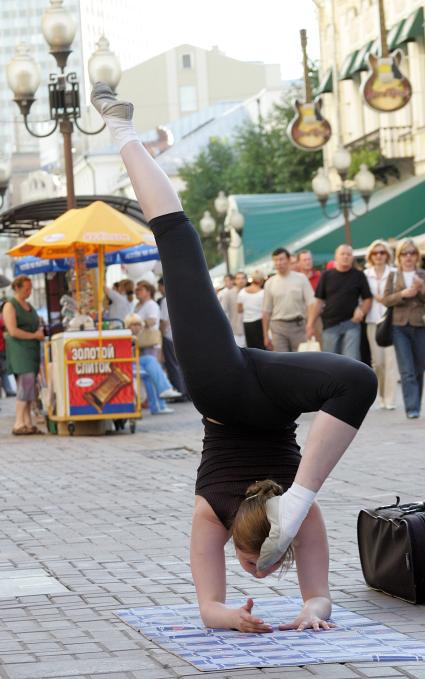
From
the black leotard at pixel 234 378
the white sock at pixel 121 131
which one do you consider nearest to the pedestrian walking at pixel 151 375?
the white sock at pixel 121 131

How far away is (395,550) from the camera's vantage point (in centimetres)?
675

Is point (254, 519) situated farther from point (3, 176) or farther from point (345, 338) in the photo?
point (3, 176)

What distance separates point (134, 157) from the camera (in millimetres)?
6500

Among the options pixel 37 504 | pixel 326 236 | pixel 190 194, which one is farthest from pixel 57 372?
pixel 190 194

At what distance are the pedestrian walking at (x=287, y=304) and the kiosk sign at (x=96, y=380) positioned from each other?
2.09 m

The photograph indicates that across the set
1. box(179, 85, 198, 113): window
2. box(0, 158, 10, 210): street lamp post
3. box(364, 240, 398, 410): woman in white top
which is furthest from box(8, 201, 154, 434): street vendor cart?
box(179, 85, 198, 113): window

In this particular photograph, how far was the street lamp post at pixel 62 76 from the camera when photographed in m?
22.2

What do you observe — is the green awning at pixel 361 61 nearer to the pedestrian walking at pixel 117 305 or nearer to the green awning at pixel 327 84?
the green awning at pixel 327 84

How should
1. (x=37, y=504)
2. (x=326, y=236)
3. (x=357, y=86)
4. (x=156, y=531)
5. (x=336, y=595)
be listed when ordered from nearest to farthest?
(x=336, y=595)
(x=156, y=531)
(x=37, y=504)
(x=326, y=236)
(x=357, y=86)

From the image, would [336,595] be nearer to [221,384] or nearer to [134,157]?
[221,384]

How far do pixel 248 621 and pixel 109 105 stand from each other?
86.9 inches

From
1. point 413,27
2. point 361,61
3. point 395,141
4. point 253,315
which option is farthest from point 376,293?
point 361,61

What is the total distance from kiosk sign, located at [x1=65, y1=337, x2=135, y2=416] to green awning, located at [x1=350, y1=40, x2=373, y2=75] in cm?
2734

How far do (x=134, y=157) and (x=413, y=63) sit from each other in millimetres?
36536
